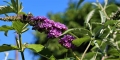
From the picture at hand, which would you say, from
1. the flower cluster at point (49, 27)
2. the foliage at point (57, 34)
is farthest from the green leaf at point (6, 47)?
the flower cluster at point (49, 27)

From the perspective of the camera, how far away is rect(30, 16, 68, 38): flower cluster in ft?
3.83

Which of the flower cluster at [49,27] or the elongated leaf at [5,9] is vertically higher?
the elongated leaf at [5,9]

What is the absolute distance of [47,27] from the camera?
1184mm

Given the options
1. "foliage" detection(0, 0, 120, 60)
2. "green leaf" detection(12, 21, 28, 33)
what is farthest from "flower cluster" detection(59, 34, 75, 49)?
"green leaf" detection(12, 21, 28, 33)

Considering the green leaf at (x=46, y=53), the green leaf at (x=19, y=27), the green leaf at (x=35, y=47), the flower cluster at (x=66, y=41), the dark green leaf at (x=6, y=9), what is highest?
the dark green leaf at (x=6, y=9)

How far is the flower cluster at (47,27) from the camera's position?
1.17 m

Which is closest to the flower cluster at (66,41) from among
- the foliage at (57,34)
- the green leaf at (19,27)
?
the foliage at (57,34)

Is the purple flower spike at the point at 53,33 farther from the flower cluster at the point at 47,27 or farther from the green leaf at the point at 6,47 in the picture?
the green leaf at the point at 6,47

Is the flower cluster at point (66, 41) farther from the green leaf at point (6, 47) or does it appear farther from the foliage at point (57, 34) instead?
the green leaf at point (6, 47)

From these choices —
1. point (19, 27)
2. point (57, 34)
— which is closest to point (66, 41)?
point (57, 34)

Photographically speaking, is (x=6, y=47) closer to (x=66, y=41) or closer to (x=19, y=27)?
(x=19, y=27)

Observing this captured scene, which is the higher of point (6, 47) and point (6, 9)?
point (6, 9)

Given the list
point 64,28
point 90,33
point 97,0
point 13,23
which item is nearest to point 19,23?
point 13,23

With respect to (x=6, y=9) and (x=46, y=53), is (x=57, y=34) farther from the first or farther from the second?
(x=6, y=9)
